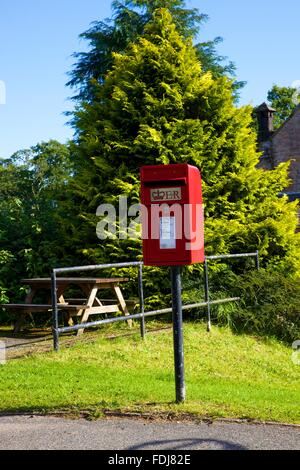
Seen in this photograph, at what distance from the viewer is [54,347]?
8570 mm

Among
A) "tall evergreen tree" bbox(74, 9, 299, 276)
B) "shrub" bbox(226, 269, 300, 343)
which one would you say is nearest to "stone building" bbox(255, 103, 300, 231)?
"tall evergreen tree" bbox(74, 9, 299, 276)

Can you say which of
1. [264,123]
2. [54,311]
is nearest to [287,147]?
[264,123]

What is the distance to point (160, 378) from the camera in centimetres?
768

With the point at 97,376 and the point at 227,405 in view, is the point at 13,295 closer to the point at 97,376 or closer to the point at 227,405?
the point at 97,376

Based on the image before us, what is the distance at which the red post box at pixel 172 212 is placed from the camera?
20.6 ft

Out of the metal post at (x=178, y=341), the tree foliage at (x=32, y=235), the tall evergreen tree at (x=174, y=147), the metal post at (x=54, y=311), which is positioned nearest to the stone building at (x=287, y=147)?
the tall evergreen tree at (x=174, y=147)

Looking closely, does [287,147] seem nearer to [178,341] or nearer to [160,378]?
[160,378]

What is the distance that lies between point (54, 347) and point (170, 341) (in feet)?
6.32

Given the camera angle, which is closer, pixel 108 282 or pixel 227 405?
pixel 227 405

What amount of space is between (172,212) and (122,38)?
15.7 meters

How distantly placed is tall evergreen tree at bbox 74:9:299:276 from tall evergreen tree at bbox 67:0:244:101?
6968 mm

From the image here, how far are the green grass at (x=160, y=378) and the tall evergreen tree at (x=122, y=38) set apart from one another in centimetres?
1202

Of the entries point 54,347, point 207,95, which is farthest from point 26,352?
point 207,95

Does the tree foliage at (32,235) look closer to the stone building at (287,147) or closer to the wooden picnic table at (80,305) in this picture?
the wooden picnic table at (80,305)
